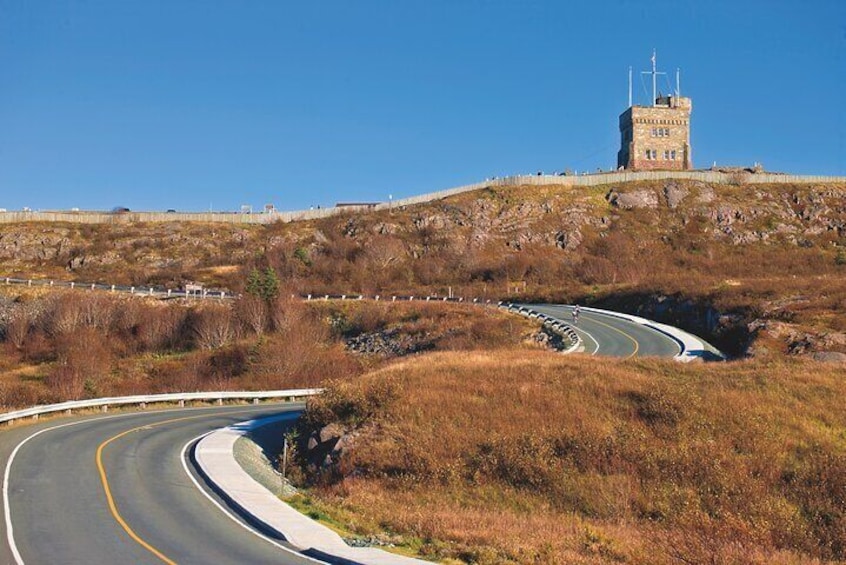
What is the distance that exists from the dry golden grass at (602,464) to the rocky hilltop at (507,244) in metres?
46.3

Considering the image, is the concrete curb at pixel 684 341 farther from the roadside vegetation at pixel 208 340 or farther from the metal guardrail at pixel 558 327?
the roadside vegetation at pixel 208 340

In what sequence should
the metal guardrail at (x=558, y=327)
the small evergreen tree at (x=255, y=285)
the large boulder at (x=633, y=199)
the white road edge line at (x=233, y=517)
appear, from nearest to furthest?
the white road edge line at (x=233, y=517)
the metal guardrail at (x=558, y=327)
the small evergreen tree at (x=255, y=285)
the large boulder at (x=633, y=199)

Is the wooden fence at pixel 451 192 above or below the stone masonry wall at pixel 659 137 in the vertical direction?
below

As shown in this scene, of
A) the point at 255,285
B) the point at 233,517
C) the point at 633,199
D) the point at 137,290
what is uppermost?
the point at 633,199

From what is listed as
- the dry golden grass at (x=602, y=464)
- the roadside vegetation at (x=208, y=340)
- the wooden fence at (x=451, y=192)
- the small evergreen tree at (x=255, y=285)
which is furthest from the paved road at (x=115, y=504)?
the wooden fence at (x=451, y=192)

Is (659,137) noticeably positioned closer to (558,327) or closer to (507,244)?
(507,244)

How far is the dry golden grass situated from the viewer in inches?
667

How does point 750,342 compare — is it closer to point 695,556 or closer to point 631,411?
point 631,411

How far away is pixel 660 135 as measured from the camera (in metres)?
130

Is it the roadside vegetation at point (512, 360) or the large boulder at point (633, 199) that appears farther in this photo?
the large boulder at point (633, 199)

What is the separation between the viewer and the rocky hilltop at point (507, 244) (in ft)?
302

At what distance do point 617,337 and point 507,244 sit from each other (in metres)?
51.2

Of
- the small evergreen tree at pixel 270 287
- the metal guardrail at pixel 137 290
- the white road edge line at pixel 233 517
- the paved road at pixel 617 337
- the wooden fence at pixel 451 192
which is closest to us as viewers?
the white road edge line at pixel 233 517

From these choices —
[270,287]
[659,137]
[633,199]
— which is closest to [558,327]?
[270,287]
